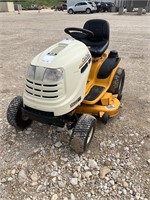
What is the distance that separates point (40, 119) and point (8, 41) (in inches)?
312

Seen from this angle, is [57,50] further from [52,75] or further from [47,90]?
[47,90]

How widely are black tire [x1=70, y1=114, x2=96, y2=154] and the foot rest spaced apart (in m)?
0.46

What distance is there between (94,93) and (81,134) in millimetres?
833

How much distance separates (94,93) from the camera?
10.9 ft

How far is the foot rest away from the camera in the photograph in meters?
3.18

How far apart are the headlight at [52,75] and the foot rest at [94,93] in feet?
2.51

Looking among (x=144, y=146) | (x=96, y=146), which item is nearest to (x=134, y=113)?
(x=144, y=146)

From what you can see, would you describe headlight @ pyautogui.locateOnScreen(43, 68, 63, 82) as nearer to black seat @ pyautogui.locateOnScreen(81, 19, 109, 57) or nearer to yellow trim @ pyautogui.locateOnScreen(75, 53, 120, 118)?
yellow trim @ pyautogui.locateOnScreen(75, 53, 120, 118)

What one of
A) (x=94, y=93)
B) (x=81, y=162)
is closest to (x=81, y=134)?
(x=81, y=162)

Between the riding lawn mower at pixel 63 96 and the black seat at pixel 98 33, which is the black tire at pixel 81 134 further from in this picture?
the black seat at pixel 98 33

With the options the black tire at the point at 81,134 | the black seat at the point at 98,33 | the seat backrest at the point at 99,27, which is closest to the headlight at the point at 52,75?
the black tire at the point at 81,134

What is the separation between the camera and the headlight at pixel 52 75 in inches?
97.7

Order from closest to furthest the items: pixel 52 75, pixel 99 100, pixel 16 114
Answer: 1. pixel 52 75
2. pixel 16 114
3. pixel 99 100

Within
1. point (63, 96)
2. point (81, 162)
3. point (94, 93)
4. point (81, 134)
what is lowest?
point (81, 162)
